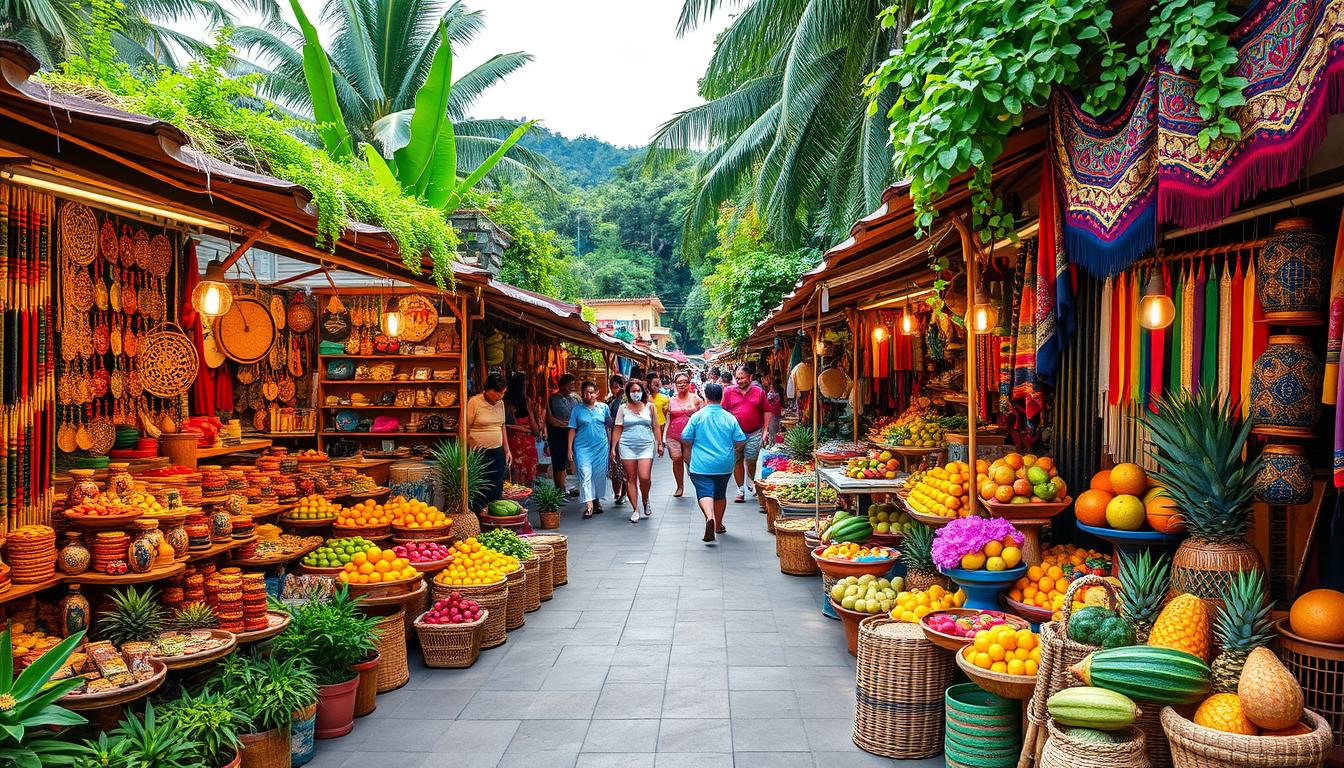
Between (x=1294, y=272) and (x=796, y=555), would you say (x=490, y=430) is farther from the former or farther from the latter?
(x=1294, y=272)

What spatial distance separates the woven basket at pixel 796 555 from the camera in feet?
27.7

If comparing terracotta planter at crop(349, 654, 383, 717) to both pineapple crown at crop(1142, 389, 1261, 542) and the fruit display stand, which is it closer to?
the fruit display stand

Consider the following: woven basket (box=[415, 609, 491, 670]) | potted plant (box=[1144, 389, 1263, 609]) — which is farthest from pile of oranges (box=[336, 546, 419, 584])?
potted plant (box=[1144, 389, 1263, 609])

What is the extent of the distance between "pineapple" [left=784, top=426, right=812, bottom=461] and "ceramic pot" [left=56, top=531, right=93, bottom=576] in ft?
29.7

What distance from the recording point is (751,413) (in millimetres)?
12906

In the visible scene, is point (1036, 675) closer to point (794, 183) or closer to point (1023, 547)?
point (1023, 547)

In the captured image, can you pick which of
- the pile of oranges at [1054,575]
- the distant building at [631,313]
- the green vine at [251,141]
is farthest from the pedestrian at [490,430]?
the distant building at [631,313]

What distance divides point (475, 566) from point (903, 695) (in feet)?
11.6

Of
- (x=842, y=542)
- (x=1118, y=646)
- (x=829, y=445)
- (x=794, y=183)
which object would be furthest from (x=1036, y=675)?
(x=794, y=183)

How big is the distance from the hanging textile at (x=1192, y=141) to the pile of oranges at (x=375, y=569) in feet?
15.1

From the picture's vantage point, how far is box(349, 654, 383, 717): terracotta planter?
16.0ft

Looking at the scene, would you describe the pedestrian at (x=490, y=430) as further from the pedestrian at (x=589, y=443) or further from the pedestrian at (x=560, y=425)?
the pedestrian at (x=560, y=425)

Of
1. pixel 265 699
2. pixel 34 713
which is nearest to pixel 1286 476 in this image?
pixel 265 699

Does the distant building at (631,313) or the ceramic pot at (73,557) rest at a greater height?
the distant building at (631,313)
